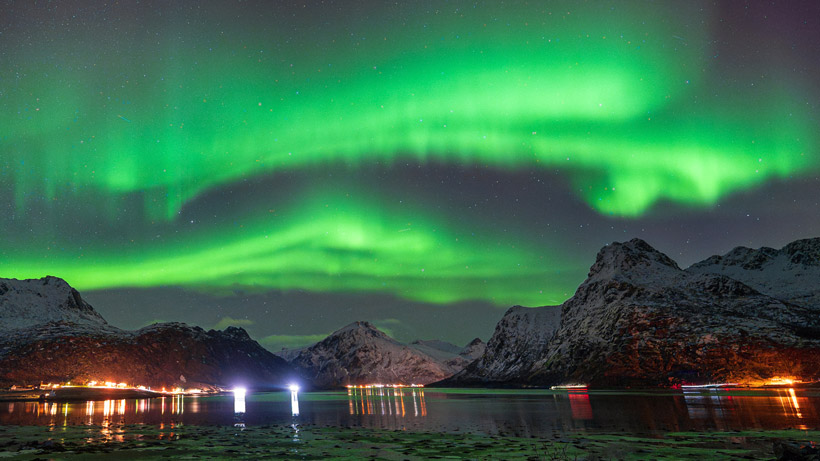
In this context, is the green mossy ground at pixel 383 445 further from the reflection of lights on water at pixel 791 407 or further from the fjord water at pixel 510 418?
the reflection of lights on water at pixel 791 407

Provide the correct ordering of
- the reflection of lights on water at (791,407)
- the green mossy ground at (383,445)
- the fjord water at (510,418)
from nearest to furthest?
1. the green mossy ground at (383,445)
2. the fjord water at (510,418)
3. the reflection of lights on water at (791,407)

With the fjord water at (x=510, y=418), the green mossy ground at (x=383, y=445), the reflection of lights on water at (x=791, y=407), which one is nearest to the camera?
the green mossy ground at (x=383, y=445)

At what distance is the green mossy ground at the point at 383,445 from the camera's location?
31.5 m

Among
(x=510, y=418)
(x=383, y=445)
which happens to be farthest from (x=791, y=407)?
(x=383, y=445)

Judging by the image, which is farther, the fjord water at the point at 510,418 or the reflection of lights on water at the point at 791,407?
the reflection of lights on water at the point at 791,407

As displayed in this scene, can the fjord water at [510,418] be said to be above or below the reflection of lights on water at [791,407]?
above

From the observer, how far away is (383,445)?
3838 cm

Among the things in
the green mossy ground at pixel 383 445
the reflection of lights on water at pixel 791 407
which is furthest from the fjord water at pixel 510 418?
the green mossy ground at pixel 383 445

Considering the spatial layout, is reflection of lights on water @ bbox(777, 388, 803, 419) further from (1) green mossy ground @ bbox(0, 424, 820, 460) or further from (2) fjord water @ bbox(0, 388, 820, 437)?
(1) green mossy ground @ bbox(0, 424, 820, 460)

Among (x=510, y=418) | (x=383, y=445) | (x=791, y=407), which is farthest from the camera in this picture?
(x=791, y=407)

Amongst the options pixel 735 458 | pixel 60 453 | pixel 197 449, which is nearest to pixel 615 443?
Result: pixel 735 458

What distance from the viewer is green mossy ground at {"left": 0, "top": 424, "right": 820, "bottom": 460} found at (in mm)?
31469

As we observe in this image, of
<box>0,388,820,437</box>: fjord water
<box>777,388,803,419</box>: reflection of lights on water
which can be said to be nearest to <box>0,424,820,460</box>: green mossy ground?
<box>0,388,820,437</box>: fjord water

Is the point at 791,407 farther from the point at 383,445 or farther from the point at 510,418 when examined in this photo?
the point at 383,445
